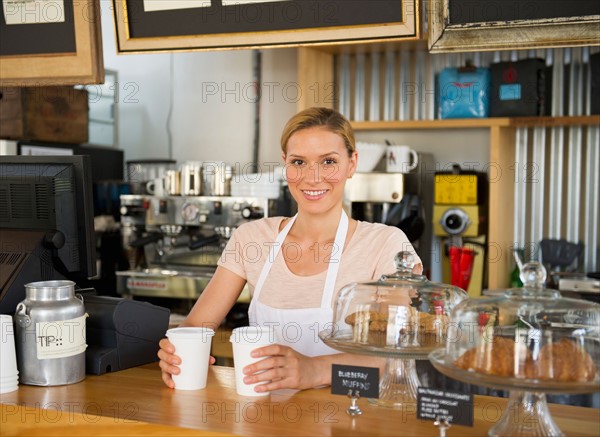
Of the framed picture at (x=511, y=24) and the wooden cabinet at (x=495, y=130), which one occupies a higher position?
the framed picture at (x=511, y=24)

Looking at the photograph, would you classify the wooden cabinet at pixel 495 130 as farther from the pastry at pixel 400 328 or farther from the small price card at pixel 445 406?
the small price card at pixel 445 406

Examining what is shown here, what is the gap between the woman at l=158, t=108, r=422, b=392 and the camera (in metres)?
2.18

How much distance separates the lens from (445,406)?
1333mm

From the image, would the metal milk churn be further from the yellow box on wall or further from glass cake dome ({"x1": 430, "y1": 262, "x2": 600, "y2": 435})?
the yellow box on wall

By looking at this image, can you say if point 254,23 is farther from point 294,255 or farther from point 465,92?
point 465,92

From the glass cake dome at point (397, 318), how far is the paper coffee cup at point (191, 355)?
0.31 meters

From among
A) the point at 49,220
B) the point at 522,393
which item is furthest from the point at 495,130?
the point at 522,393

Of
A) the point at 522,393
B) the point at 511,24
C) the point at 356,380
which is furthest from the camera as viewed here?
the point at 511,24

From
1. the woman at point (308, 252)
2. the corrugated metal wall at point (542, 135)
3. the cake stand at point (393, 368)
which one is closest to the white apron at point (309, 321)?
the woman at point (308, 252)

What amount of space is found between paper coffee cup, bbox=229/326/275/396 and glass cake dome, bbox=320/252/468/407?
151mm

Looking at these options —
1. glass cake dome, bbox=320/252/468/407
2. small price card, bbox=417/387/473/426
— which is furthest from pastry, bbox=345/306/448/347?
small price card, bbox=417/387/473/426

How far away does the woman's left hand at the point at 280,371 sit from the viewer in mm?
1660

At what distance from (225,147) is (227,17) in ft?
8.41

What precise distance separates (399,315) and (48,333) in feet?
2.65
